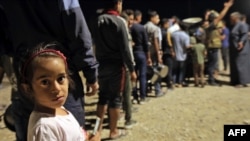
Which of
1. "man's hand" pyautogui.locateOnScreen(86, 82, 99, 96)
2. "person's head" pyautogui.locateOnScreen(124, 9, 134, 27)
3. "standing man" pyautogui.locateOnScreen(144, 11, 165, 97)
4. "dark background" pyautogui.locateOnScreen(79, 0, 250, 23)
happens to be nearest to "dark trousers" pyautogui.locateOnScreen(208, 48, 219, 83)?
"standing man" pyautogui.locateOnScreen(144, 11, 165, 97)

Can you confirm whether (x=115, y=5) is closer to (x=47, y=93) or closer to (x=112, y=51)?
(x=112, y=51)

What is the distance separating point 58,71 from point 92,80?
727 millimetres

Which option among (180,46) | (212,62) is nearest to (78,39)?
(180,46)

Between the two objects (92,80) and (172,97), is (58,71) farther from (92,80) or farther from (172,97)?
(172,97)

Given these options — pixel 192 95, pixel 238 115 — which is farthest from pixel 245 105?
pixel 192 95

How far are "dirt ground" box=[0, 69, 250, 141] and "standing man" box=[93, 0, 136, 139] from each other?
0.83m

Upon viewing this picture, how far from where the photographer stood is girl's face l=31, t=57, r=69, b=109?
1710mm

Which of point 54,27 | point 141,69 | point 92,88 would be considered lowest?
point 141,69

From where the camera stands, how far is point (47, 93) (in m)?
1.71

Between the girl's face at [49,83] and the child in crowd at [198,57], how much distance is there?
7.05 m

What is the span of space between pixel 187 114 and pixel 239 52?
315cm

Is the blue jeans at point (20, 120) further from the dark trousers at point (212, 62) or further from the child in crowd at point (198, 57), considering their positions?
the dark trousers at point (212, 62)

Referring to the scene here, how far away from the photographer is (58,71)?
1732 mm

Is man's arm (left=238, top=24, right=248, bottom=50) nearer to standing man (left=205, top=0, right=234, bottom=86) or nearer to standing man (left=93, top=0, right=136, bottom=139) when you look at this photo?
standing man (left=205, top=0, right=234, bottom=86)
